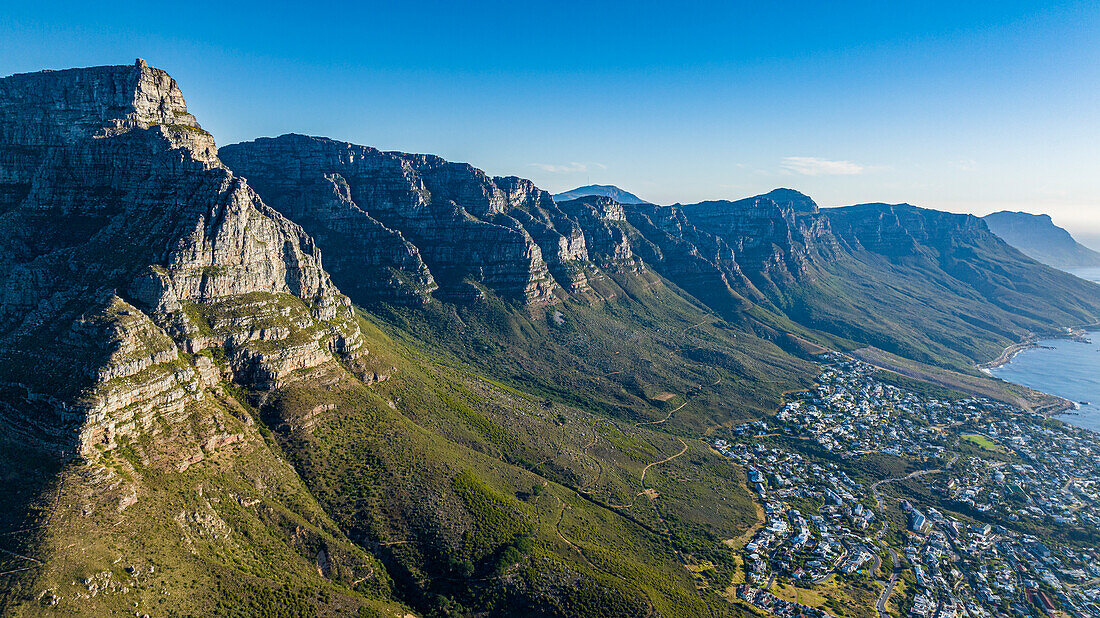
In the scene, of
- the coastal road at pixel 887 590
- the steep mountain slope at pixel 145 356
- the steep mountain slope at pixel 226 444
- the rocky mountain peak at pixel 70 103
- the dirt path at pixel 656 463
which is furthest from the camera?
the dirt path at pixel 656 463

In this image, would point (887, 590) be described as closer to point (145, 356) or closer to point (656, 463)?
point (656, 463)

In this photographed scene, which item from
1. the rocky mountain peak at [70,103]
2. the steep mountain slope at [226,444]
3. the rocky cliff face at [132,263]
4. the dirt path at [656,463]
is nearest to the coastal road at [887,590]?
the steep mountain slope at [226,444]

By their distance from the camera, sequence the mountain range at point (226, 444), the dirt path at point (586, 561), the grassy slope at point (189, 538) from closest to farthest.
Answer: the grassy slope at point (189, 538), the mountain range at point (226, 444), the dirt path at point (586, 561)

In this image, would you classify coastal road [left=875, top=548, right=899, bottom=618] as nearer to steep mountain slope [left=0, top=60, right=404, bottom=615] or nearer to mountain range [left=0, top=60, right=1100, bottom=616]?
mountain range [left=0, top=60, right=1100, bottom=616]

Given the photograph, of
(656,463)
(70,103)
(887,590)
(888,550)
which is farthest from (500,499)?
(70,103)

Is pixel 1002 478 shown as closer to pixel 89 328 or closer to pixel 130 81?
pixel 89 328

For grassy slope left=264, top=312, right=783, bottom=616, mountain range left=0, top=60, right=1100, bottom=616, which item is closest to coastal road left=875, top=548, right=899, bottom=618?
grassy slope left=264, top=312, right=783, bottom=616

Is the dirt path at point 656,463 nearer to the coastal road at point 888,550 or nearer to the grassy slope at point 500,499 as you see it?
the grassy slope at point 500,499

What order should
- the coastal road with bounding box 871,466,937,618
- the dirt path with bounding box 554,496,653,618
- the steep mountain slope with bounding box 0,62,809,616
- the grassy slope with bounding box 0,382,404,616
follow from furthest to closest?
1. the coastal road with bounding box 871,466,937,618
2. the dirt path with bounding box 554,496,653,618
3. the steep mountain slope with bounding box 0,62,809,616
4. the grassy slope with bounding box 0,382,404,616

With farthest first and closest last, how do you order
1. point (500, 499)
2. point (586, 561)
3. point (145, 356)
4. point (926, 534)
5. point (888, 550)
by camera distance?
point (926, 534), point (888, 550), point (500, 499), point (586, 561), point (145, 356)
